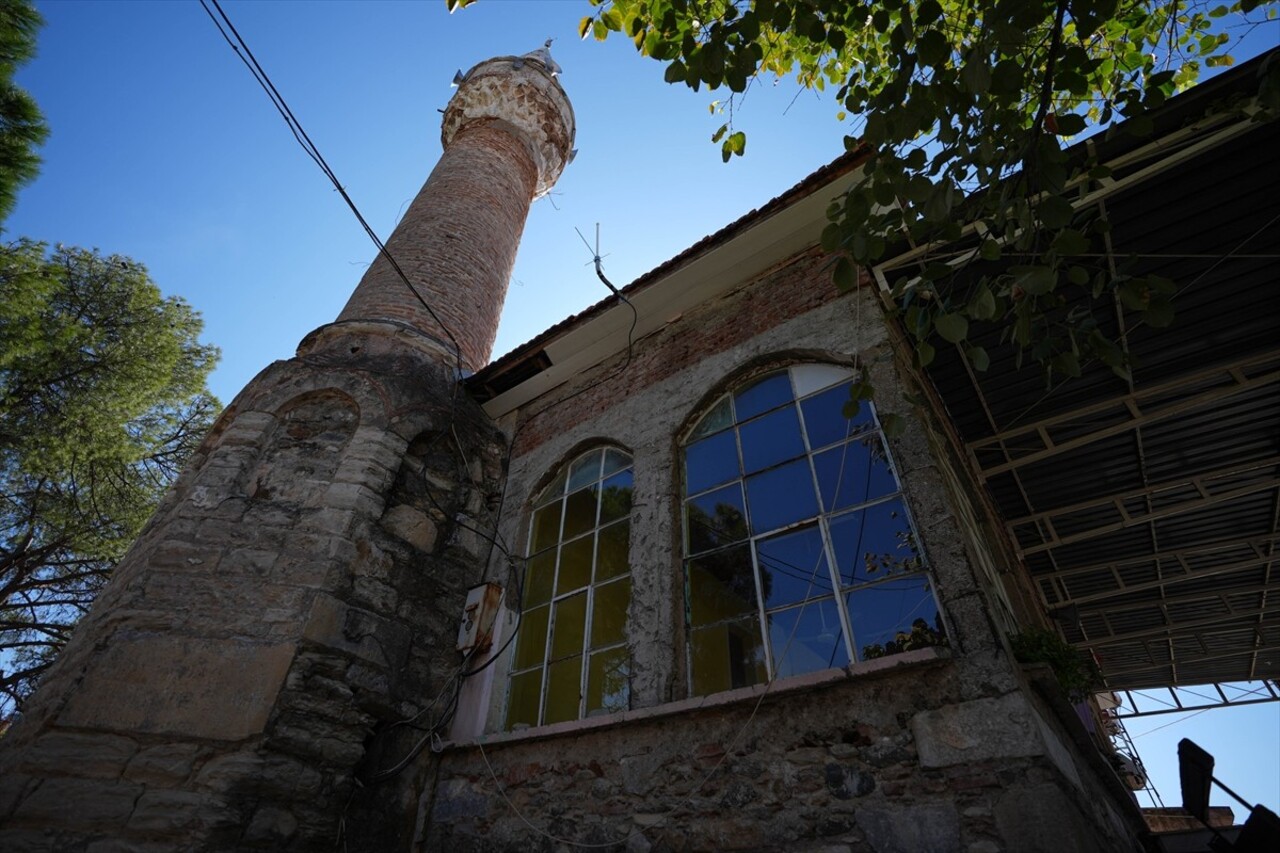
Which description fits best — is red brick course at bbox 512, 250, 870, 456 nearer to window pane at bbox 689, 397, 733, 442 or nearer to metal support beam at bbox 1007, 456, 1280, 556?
window pane at bbox 689, 397, 733, 442

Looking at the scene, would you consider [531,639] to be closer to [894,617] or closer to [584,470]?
[584,470]

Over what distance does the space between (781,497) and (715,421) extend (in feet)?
3.70

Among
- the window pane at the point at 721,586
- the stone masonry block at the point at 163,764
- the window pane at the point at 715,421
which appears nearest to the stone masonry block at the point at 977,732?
the window pane at the point at 721,586

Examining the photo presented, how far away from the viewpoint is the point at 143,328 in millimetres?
11711

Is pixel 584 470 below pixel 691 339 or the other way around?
below

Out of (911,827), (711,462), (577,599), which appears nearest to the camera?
(911,827)

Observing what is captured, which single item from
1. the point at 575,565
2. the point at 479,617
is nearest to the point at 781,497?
the point at 575,565

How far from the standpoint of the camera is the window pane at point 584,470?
255 inches

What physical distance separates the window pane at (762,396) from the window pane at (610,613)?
5.71ft

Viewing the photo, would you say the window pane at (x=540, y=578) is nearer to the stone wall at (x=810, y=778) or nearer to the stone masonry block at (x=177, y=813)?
the stone wall at (x=810, y=778)

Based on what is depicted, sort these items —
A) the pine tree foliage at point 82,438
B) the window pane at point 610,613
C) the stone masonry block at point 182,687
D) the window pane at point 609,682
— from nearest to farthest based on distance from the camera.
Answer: the stone masonry block at point 182,687 < the window pane at point 609,682 < the window pane at point 610,613 < the pine tree foliage at point 82,438

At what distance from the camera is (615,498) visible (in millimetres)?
6047

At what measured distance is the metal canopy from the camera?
190 inches

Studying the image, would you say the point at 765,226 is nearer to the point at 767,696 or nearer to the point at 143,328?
the point at 767,696
